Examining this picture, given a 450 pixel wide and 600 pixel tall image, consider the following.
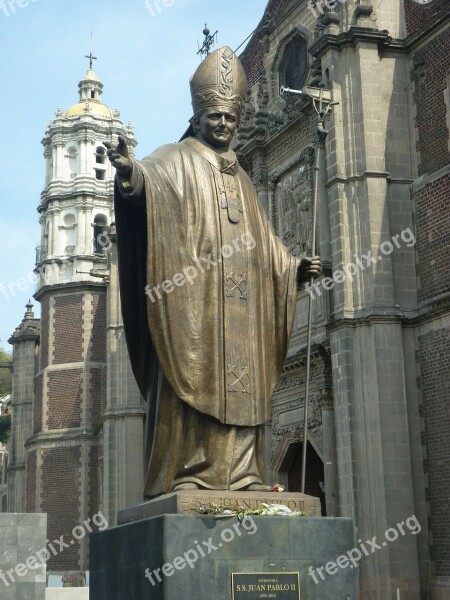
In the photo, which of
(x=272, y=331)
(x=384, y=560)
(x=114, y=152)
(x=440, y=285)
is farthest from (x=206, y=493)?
(x=440, y=285)

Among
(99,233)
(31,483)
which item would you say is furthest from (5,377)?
(31,483)

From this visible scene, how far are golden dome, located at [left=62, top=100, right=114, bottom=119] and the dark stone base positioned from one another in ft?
124

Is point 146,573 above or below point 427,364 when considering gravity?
below

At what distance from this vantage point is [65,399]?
38.1 meters

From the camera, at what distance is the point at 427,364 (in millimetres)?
19453

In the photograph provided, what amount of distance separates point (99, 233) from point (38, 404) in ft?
24.2

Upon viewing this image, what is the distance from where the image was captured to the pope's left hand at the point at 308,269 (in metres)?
6.78

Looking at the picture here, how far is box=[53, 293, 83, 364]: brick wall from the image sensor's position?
3822 cm

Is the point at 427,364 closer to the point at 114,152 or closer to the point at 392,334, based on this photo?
the point at 392,334

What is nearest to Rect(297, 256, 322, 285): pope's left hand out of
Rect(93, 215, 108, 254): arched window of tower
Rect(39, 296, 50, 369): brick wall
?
Rect(39, 296, 50, 369): brick wall

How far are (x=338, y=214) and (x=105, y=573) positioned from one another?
48.9ft

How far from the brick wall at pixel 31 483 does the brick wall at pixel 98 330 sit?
445cm

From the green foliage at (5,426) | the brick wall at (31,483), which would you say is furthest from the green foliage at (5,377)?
the brick wall at (31,483)

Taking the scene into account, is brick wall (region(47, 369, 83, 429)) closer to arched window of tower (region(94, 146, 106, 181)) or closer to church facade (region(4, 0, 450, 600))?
arched window of tower (region(94, 146, 106, 181))
